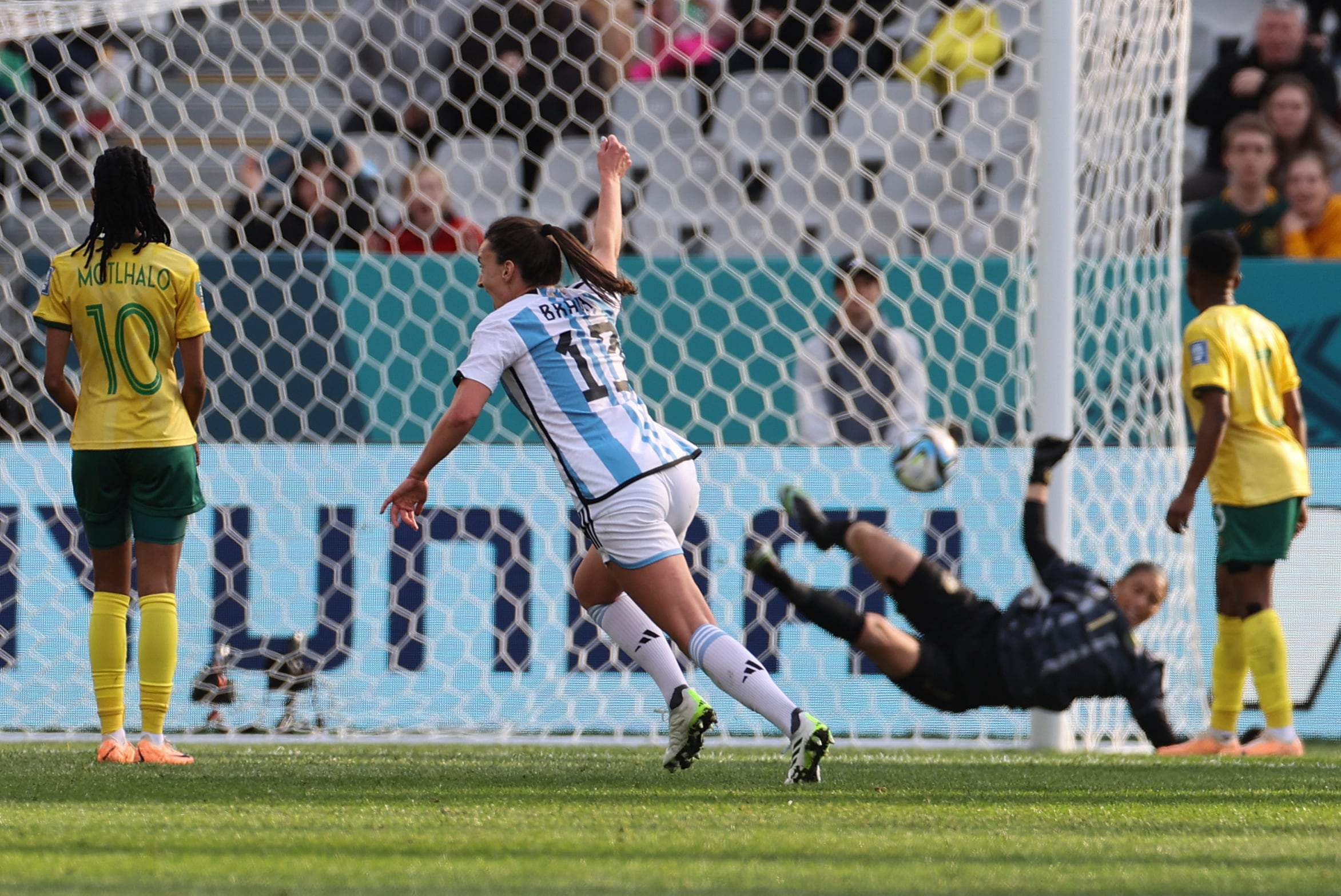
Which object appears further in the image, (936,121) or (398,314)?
(936,121)

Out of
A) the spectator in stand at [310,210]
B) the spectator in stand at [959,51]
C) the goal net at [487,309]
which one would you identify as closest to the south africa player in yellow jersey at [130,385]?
the goal net at [487,309]

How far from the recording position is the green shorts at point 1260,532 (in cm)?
552

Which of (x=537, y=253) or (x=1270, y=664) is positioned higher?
(x=537, y=253)

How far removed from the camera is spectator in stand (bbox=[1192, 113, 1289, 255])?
795 cm

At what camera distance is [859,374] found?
20.7 ft

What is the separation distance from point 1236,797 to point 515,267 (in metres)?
2.26

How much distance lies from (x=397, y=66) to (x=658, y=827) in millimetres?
6160

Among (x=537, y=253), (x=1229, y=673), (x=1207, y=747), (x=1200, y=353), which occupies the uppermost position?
(x=537, y=253)

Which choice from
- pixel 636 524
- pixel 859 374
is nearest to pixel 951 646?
pixel 636 524

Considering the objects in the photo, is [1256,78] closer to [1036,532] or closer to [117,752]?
[1036,532]

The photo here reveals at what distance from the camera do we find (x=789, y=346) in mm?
6559

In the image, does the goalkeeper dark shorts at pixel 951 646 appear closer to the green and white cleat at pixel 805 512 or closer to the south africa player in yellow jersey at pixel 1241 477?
the green and white cleat at pixel 805 512

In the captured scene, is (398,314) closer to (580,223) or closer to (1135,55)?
(580,223)

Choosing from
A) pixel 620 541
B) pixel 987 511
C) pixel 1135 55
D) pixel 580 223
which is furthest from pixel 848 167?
pixel 620 541
